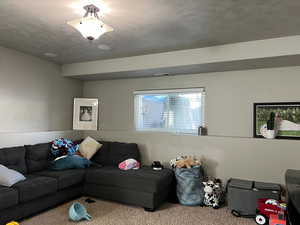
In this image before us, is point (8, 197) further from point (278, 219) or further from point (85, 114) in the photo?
point (278, 219)

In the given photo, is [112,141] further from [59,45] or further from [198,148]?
[59,45]

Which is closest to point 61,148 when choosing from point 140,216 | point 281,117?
point 140,216

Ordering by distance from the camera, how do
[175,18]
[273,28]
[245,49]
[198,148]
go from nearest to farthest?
[175,18] < [273,28] < [245,49] < [198,148]

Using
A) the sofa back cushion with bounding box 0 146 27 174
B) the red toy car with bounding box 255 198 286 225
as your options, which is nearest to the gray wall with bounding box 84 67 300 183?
the red toy car with bounding box 255 198 286 225

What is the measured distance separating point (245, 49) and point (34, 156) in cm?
363

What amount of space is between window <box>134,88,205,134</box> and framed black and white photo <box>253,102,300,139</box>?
3.04ft

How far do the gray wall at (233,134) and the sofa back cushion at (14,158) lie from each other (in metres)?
1.78

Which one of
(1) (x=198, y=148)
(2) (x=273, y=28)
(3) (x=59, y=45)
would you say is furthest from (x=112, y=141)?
(2) (x=273, y=28)

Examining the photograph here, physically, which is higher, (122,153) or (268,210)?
(122,153)

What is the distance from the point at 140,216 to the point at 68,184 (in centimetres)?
120

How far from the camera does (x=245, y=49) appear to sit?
3209mm

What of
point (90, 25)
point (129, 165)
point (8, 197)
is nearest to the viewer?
point (90, 25)

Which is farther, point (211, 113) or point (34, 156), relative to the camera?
point (211, 113)

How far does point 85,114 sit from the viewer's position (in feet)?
16.8
